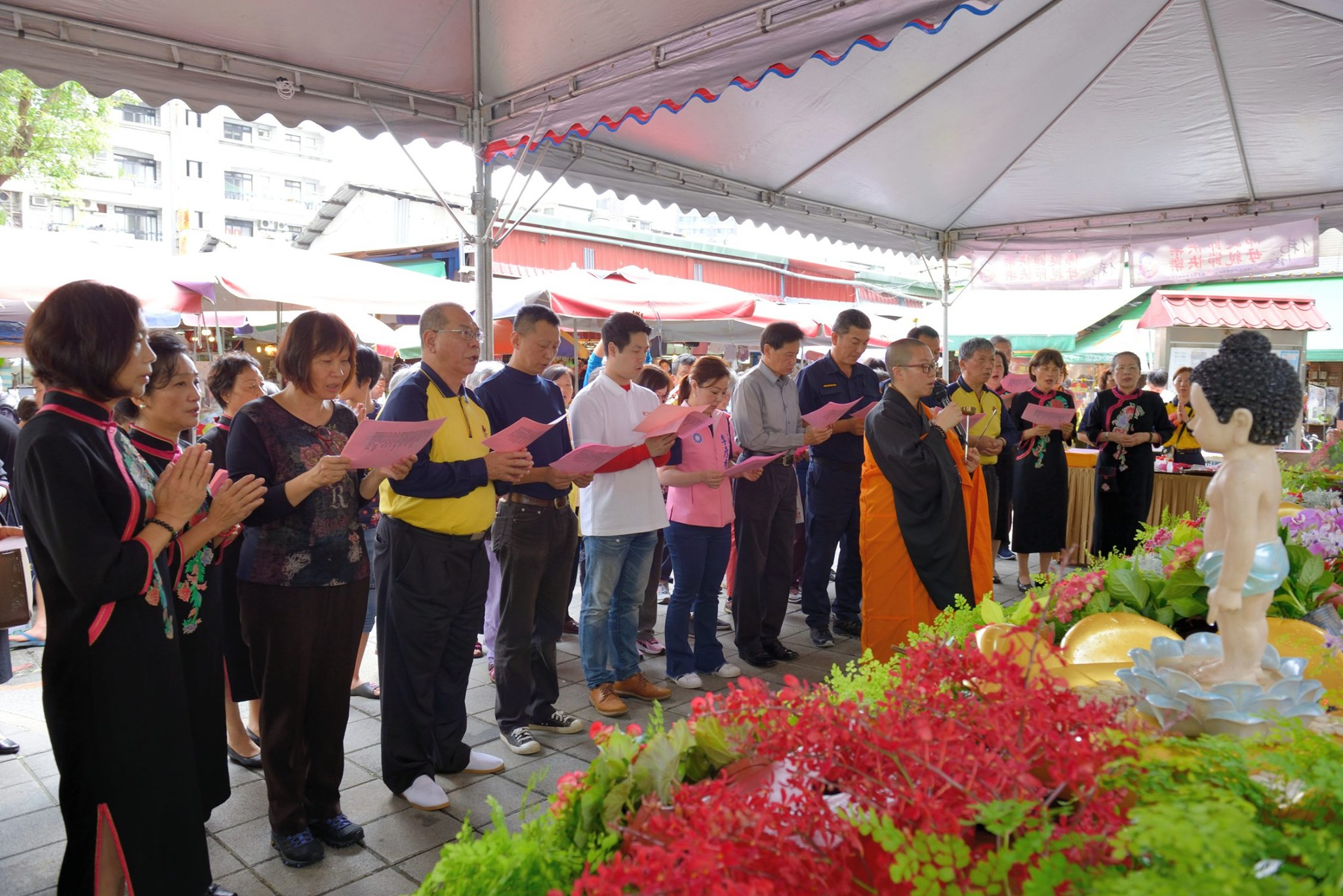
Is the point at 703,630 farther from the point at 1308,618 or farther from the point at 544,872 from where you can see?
the point at 544,872

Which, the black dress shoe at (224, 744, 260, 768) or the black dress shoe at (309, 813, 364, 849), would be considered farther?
the black dress shoe at (224, 744, 260, 768)

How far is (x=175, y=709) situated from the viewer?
220cm

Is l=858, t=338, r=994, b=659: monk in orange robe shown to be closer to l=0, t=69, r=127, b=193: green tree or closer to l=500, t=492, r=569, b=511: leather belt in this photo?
l=500, t=492, r=569, b=511: leather belt

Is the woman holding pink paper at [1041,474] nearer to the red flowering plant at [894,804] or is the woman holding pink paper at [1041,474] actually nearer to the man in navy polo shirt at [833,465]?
the man in navy polo shirt at [833,465]

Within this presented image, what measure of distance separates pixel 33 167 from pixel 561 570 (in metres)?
21.0

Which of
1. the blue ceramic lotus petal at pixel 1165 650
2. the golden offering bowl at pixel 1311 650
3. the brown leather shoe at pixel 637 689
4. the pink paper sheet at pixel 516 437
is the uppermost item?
the pink paper sheet at pixel 516 437

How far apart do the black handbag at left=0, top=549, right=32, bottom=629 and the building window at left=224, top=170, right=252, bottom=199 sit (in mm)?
39659

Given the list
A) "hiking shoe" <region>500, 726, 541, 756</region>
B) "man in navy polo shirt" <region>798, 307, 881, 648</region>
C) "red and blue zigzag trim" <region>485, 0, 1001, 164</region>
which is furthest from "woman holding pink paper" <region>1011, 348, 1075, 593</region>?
"hiking shoe" <region>500, 726, 541, 756</region>

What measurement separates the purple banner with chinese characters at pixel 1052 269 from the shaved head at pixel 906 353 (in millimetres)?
5390

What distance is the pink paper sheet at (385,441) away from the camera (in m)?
2.62

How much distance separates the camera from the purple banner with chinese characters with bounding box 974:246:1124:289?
874cm

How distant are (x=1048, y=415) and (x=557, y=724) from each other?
4.26m

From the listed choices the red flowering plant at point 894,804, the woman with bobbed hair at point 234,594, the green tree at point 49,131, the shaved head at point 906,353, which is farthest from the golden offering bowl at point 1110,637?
the green tree at point 49,131

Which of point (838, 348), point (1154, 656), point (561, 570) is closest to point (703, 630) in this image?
point (561, 570)
